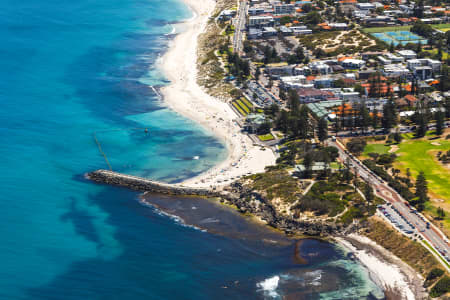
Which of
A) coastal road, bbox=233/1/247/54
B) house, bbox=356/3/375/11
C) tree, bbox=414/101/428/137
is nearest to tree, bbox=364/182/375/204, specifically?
tree, bbox=414/101/428/137

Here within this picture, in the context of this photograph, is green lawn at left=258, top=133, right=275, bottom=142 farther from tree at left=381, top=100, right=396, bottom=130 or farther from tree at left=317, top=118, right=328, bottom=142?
tree at left=381, top=100, right=396, bottom=130

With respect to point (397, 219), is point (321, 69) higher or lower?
higher

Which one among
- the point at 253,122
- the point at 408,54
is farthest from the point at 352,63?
the point at 253,122

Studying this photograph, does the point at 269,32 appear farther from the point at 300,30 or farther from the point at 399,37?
the point at 399,37

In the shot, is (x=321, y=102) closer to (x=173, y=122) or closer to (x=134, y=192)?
(x=173, y=122)

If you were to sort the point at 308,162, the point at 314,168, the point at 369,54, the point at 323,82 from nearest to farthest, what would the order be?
1. the point at 308,162
2. the point at 314,168
3. the point at 323,82
4. the point at 369,54

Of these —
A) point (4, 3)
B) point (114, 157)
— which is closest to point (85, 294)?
point (114, 157)

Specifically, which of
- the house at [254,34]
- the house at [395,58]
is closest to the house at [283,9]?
the house at [254,34]
